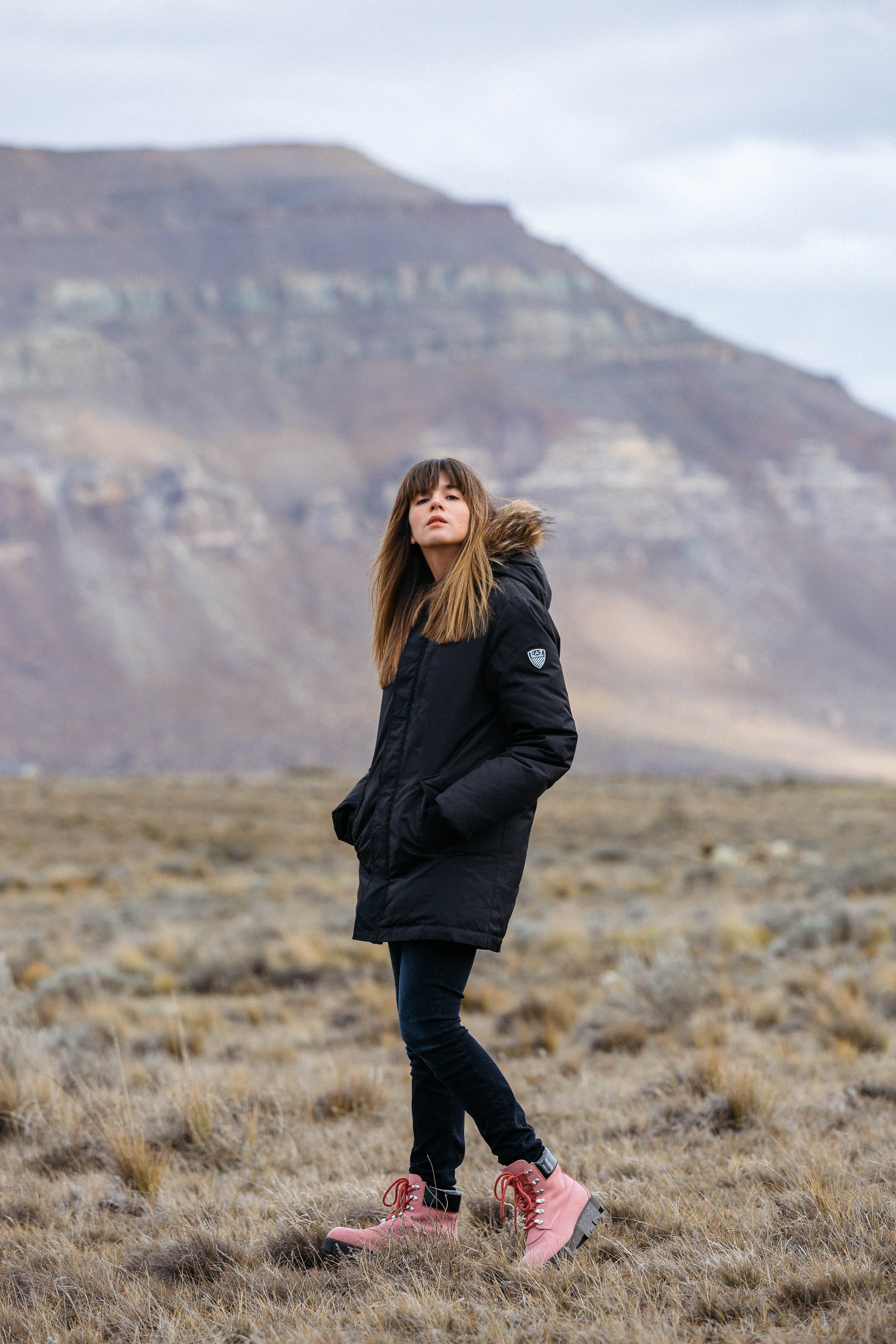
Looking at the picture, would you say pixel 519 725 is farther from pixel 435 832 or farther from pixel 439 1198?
Answer: pixel 439 1198

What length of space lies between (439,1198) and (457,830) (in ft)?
3.31

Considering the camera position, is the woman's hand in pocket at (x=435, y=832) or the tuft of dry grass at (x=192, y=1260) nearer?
the woman's hand in pocket at (x=435, y=832)

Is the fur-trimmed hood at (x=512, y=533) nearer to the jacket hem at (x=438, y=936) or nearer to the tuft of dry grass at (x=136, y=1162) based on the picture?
the jacket hem at (x=438, y=936)

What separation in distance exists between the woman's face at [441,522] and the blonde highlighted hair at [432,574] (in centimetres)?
2

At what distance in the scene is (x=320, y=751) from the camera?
7512 centimetres

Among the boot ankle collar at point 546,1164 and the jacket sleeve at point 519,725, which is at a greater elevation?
the jacket sleeve at point 519,725

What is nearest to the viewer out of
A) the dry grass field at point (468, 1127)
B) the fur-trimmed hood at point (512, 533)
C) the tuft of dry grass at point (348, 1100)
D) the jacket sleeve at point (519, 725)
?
the dry grass field at point (468, 1127)

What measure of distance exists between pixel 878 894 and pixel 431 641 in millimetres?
9811

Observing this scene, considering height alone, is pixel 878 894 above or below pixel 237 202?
below

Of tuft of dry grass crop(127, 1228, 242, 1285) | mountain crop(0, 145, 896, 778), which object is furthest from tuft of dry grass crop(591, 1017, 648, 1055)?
mountain crop(0, 145, 896, 778)

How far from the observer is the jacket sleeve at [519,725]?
294cm

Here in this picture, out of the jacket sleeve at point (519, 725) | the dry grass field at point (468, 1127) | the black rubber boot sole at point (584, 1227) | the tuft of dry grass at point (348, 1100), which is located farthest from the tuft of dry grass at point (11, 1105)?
the jacket sleeve at point (519, 725)

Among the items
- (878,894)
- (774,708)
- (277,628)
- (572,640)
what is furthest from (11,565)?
(878,894)

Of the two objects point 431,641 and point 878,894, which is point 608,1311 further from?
point 878,894
